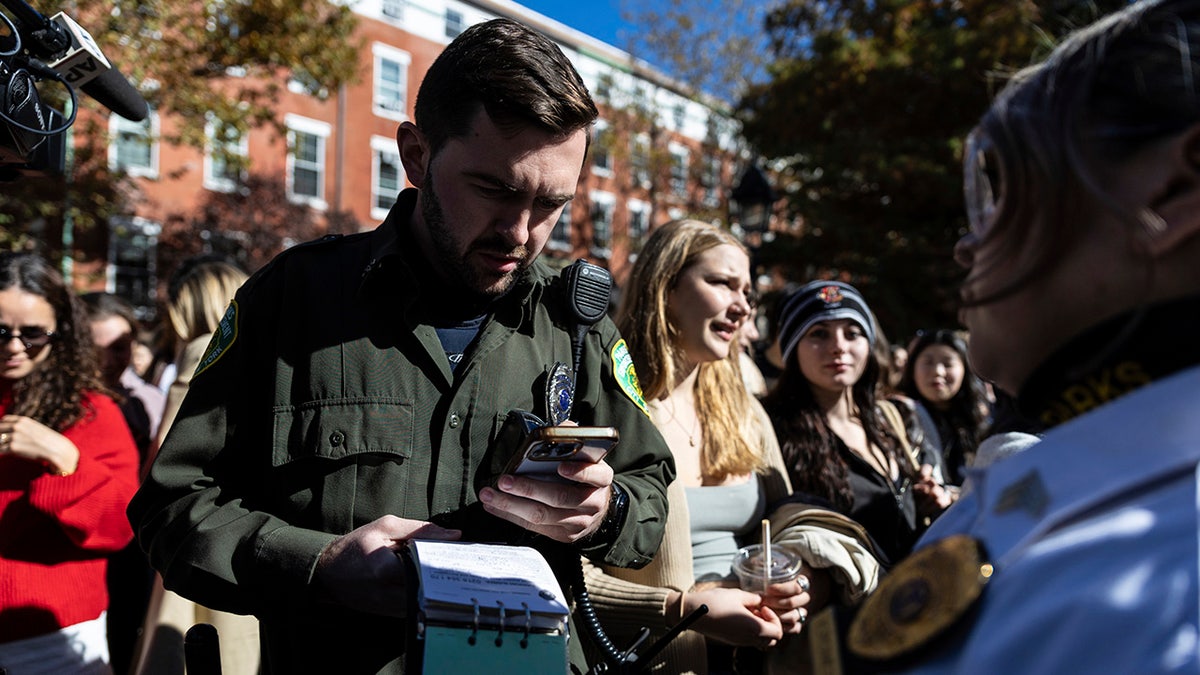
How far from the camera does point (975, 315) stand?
1155mm

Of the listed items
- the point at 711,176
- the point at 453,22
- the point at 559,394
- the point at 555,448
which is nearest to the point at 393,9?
the point at 453,22

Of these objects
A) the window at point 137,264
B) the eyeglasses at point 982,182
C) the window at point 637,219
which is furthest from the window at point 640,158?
the eyeglasses at point 982,182

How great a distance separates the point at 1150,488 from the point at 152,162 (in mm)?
22231

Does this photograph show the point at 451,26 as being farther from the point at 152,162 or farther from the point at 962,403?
the point at 962,403

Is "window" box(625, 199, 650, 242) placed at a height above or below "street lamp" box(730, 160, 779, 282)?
above

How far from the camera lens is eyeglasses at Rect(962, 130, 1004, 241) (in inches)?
43.9

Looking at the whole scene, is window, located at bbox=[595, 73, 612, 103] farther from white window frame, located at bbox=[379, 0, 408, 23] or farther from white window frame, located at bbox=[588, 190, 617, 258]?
white window frame, located at bbox=[379, 0, 408, 23]

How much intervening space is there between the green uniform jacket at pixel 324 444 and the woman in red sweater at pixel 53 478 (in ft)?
4.40

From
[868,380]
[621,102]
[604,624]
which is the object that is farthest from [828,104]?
[604,624]

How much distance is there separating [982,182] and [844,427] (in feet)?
10.1

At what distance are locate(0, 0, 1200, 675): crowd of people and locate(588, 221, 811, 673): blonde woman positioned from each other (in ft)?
0.04

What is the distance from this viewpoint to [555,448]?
169 cm

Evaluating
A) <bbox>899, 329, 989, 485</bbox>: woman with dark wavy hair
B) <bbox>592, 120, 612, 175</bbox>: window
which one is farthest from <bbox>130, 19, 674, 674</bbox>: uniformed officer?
<bbox>592, 120, 612, 175</bbox>: window

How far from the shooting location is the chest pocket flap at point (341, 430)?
189 cm
